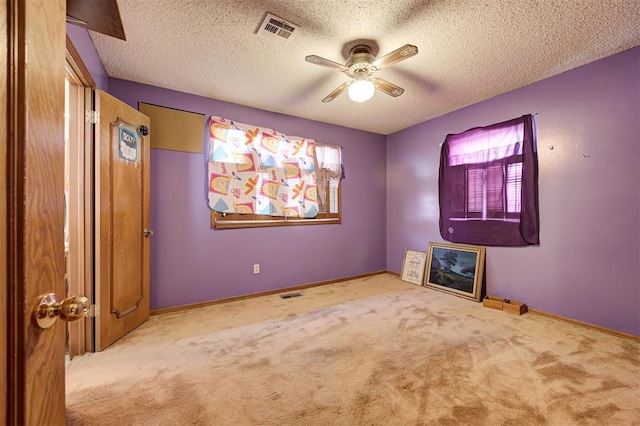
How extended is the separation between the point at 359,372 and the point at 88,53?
3.13 metres

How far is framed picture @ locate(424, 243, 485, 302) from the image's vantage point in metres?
3.45

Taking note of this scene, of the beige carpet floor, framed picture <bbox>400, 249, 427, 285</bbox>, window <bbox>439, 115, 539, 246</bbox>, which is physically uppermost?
window <bbox>439, 115, 539, 246</bbox>

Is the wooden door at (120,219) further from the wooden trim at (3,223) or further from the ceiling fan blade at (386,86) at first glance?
the ceiling fan blade at (386,86)

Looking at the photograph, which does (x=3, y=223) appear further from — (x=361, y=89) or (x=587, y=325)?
(x=587, y=325)

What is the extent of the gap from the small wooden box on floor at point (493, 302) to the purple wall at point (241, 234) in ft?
5.94

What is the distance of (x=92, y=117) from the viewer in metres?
2.15

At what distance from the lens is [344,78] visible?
9.20ft

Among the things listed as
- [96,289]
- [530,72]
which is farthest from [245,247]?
[530,72]

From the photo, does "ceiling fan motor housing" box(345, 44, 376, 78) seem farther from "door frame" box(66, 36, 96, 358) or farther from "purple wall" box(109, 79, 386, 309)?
"door frame" box(66, 36, 96, 358)

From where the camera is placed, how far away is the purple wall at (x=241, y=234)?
120 inches

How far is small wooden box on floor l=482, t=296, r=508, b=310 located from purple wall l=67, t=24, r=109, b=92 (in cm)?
433

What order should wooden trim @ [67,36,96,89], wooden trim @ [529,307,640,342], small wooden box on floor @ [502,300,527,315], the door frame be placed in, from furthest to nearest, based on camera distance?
1. small wooden box on floor @ [502,300,527,315]
2. wooden trim @ [529,307,640,342]
3. the door frame
4. wooden trim @ [67,36,96,89]

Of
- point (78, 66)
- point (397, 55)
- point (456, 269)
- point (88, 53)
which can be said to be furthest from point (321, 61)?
point (456, 269)

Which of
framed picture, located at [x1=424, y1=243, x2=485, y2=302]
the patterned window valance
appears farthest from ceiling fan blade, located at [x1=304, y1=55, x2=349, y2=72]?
framed picture, located at [x1=424, y1=243, x2=485, y2=302]
